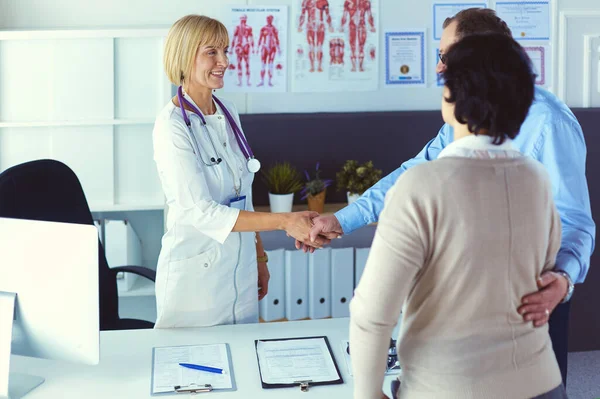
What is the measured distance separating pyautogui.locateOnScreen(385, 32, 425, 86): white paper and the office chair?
5.19 feet

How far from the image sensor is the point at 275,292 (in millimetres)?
3570

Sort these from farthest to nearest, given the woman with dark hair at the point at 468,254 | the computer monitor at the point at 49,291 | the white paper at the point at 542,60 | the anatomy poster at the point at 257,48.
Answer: the white paper at the point at 542,60 → the anatomy poster at the point at 257,48 → the computer monitor at the point at 49,291 → the woman with dark hair at the point at 468,254

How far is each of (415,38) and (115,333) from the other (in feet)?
7.10

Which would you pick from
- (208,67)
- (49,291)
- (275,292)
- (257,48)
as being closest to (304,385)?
(49,291)

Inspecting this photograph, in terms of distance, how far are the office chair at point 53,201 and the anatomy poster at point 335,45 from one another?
4.37ft

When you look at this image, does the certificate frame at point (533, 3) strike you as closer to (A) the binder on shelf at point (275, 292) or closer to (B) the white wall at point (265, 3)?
(B) the white wall at point (265, 3)

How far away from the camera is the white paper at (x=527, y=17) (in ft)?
12.5

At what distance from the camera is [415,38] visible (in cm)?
375

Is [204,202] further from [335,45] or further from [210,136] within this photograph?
Result: [335,45]

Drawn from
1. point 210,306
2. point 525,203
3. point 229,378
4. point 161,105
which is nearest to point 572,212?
point 525,203

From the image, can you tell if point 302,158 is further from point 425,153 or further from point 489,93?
point 489,93

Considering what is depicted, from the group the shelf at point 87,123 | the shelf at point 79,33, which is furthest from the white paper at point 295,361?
the shelf at point 79,33

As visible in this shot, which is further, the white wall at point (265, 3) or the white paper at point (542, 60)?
the white paper at point (542, 60)

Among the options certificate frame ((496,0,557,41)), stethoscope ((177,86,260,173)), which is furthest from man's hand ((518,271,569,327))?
certificate frame ((496,0,557,41))
